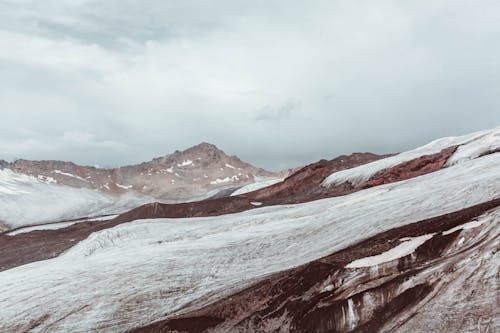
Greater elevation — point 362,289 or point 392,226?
point 392,226

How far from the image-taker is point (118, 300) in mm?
21297

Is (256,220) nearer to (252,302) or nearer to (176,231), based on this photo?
(176,231)

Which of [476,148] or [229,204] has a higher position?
[476,148]

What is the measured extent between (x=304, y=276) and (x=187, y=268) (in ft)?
28.1

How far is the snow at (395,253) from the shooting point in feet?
54.9

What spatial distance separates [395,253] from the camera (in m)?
17.0

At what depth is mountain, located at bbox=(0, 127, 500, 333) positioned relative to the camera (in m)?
14.4

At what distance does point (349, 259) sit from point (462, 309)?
502 cm

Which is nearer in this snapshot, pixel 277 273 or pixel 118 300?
pixel 277 273

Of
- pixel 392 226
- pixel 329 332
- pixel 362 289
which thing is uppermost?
pixel 392 226

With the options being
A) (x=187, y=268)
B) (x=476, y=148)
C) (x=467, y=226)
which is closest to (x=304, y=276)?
(x=467, y=226)

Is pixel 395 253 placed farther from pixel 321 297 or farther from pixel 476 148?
pixel 476 148

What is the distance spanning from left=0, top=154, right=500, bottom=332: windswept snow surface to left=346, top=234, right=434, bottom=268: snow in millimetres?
3880

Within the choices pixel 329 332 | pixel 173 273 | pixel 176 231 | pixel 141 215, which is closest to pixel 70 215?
pixel 141 215
